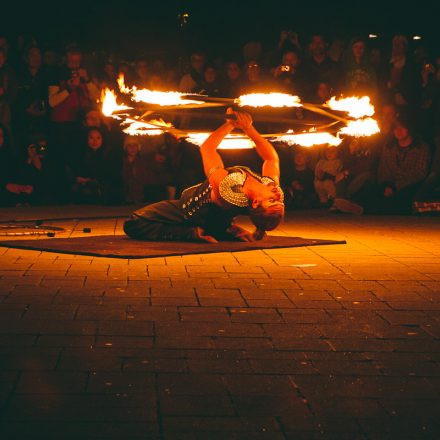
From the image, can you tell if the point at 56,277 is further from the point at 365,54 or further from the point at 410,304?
the point at 365,54

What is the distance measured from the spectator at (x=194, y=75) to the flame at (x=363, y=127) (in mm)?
4309

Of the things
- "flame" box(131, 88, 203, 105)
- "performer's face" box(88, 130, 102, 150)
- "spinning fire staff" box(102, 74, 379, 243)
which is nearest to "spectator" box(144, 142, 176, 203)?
"performer's face" box(88, 130, 102, 150)

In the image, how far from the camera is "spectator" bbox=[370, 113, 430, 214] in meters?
13.8

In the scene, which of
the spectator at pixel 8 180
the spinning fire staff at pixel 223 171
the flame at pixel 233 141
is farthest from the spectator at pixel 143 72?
the spinning fire staff at pixel 223 171

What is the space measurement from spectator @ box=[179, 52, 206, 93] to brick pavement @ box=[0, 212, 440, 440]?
19.6ft

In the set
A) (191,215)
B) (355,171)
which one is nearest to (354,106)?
(191,215)

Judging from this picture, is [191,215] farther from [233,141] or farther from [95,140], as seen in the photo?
[95,140]

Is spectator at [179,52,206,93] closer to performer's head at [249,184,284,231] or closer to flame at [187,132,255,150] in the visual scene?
flame at [187,132,255,150]

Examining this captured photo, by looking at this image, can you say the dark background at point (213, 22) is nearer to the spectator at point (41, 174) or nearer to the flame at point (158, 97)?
the spectator at point (41, 174)

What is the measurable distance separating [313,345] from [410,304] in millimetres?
1459

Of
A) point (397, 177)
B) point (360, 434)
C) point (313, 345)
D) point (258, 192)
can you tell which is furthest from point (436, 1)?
point (360, 434)

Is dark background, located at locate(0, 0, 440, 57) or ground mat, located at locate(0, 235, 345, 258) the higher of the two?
dark background, located at locate(0, 0, 440, 57)

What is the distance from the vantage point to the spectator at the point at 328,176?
1446 centimetres

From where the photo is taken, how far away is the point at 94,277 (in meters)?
7.23
